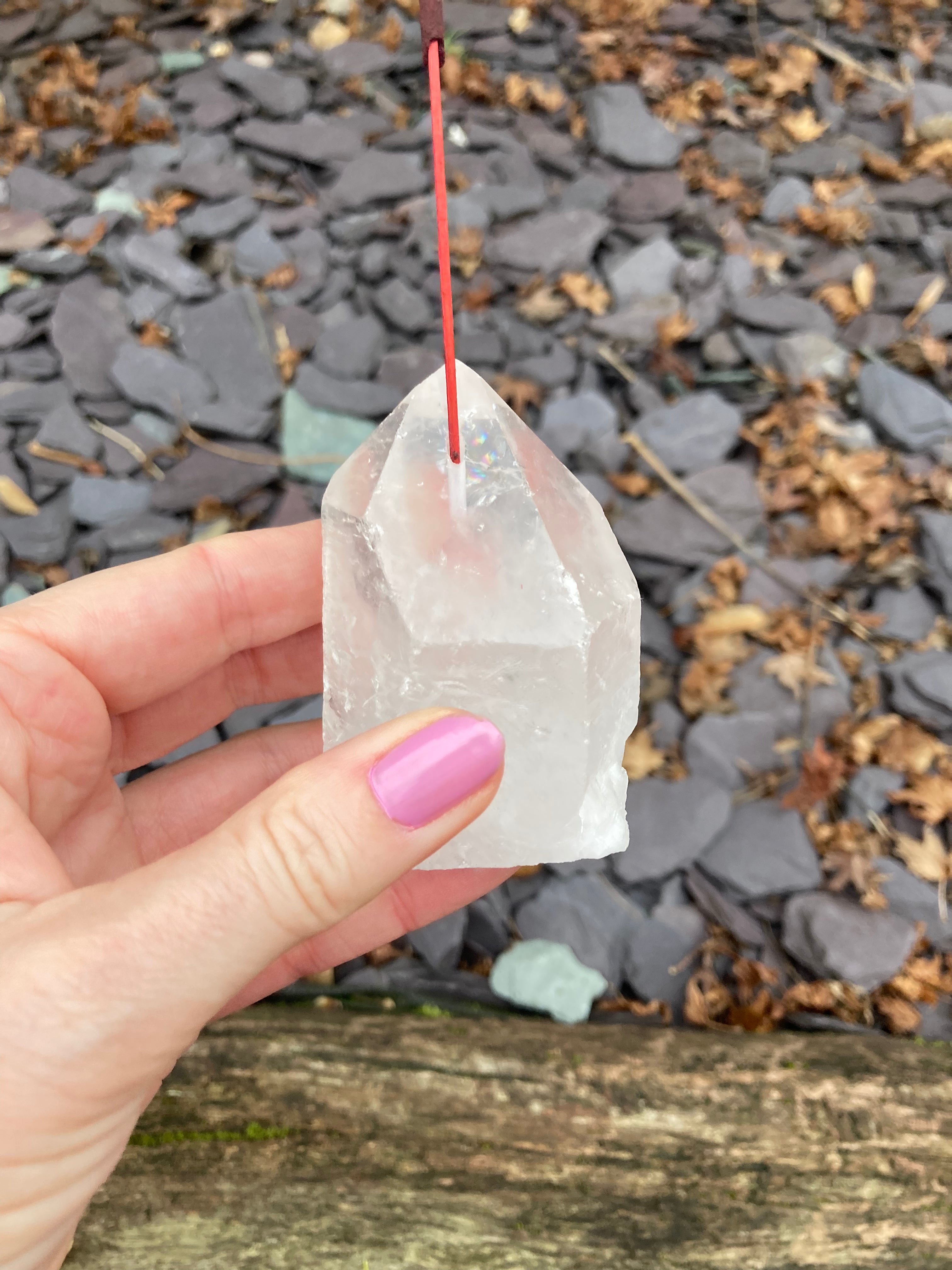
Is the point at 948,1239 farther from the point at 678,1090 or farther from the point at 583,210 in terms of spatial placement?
the point at 583,210

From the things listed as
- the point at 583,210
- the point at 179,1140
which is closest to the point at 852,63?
the point at 583,210

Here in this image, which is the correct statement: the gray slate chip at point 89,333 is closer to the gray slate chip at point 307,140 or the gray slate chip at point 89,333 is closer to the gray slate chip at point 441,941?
the gray slate chip at point 307,140

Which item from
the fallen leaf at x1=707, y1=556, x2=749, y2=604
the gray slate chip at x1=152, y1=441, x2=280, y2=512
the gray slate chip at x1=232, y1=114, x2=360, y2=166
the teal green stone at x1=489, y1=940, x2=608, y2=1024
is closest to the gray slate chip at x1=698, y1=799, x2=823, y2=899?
the teal green stone at x1=489, y1=940, x2=608, y2=1024

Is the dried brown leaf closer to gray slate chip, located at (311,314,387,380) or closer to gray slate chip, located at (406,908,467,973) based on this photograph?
gray slate chip, located at (311,314,387,380)

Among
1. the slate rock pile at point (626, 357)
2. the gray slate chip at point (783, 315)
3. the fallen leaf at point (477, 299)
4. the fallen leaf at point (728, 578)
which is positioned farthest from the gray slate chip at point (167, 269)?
the fallen leaf at point (728, 578)

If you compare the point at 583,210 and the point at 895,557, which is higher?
the point at 583,210
